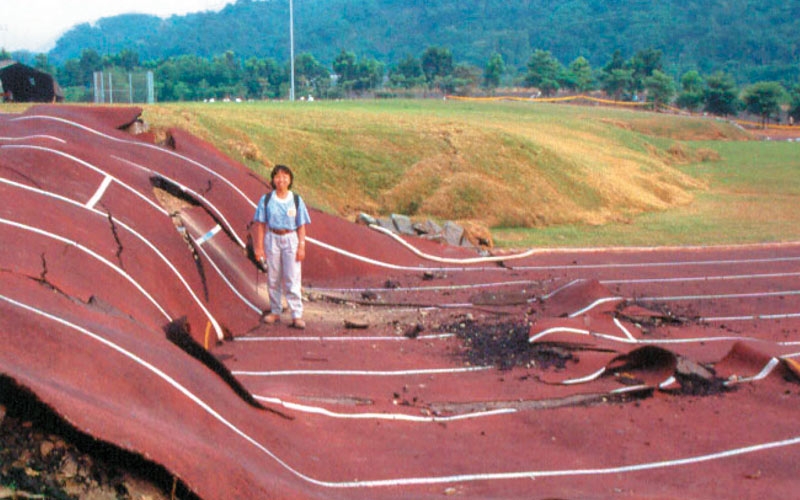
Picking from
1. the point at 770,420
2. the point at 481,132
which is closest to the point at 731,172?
the point at 481,132

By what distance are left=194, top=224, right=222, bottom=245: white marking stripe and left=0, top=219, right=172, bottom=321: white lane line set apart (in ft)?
5.50

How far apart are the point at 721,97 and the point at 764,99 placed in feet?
11.6

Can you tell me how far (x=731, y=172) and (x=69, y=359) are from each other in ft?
96.7

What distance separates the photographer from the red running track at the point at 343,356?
453 centimetres

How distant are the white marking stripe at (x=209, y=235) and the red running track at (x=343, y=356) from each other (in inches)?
0.7

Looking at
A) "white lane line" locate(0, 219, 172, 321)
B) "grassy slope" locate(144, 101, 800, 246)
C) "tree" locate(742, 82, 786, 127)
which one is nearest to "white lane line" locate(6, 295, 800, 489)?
"white lane line" locate(0, 219, 172, 321)

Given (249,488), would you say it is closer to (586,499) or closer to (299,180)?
(586,499)

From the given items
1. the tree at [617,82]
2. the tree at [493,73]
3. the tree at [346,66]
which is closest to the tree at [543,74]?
the tree at [493,73]

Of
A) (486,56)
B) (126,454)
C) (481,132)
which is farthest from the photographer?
(486,56)

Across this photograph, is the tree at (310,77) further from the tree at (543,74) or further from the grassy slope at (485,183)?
the grassy slope at (485,183)

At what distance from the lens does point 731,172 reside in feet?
101

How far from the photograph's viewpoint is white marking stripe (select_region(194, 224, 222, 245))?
8720 mm

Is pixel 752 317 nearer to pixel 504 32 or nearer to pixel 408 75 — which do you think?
pixel 408 75

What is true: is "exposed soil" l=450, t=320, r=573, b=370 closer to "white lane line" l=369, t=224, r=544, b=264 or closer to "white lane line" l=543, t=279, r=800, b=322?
"white lane line" l=543, t=279, r=800, b=322
